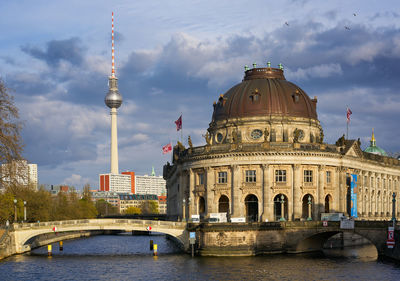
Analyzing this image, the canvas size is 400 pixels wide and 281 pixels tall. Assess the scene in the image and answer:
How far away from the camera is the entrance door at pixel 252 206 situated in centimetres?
10850

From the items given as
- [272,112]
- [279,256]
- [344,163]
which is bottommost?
[279,256]

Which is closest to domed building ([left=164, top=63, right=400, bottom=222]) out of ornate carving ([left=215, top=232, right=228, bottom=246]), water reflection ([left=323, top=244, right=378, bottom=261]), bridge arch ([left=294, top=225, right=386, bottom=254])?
bridge arch ([left=294, top=225, right=386, bottom=254])

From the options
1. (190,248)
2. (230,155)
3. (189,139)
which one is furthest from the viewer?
(189,139)

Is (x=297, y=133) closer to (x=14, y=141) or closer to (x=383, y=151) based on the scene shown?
(x=14, y=141)

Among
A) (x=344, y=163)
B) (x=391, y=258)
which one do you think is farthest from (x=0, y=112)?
(x=344, y=163)

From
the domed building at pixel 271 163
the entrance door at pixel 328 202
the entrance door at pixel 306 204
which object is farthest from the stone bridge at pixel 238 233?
the entrance door at pixel 328 202

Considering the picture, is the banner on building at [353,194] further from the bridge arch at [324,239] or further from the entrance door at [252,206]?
the entrance door at [252,206]

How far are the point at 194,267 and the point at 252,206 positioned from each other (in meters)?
34.3

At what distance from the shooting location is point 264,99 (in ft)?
380

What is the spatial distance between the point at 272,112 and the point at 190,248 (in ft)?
108

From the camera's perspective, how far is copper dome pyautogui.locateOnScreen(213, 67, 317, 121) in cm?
11556

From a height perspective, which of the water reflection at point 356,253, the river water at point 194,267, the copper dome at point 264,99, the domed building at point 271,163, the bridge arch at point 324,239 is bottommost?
the water reflection at point 356,253

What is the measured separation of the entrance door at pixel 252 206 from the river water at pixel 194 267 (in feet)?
53.6

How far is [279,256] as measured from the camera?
8838cm
